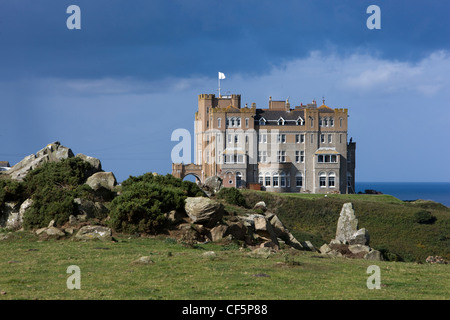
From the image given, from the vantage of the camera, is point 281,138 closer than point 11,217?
No

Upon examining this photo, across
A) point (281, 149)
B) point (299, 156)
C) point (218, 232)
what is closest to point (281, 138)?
point (281, 149)

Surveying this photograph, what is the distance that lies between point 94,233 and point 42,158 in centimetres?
1634

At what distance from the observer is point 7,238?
94.1 ft

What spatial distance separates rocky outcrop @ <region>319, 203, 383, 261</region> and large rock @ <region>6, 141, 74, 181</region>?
66.4 feet

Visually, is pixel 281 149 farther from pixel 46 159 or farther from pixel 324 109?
pixel 46 159

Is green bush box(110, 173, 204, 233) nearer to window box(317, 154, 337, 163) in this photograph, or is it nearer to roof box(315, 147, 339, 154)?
roof box(315, 147, 339, 154)

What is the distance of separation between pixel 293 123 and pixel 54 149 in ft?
207

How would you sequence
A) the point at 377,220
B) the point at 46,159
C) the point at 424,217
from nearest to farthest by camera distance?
the point at 46,159, the point at 424,217, the point at 377,220

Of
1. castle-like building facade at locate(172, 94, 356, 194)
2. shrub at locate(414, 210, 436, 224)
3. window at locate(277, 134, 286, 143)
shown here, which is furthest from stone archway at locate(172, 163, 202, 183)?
shrub at locate(414, 210, 436, 224)

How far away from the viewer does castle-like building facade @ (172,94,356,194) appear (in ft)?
322

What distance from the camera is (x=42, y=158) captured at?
42.2 meters

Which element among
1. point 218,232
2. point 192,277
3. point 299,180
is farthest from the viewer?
point 299,180

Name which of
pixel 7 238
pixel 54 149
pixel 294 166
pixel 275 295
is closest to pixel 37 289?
pixel 275 295

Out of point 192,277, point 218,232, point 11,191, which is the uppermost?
point 11,191
